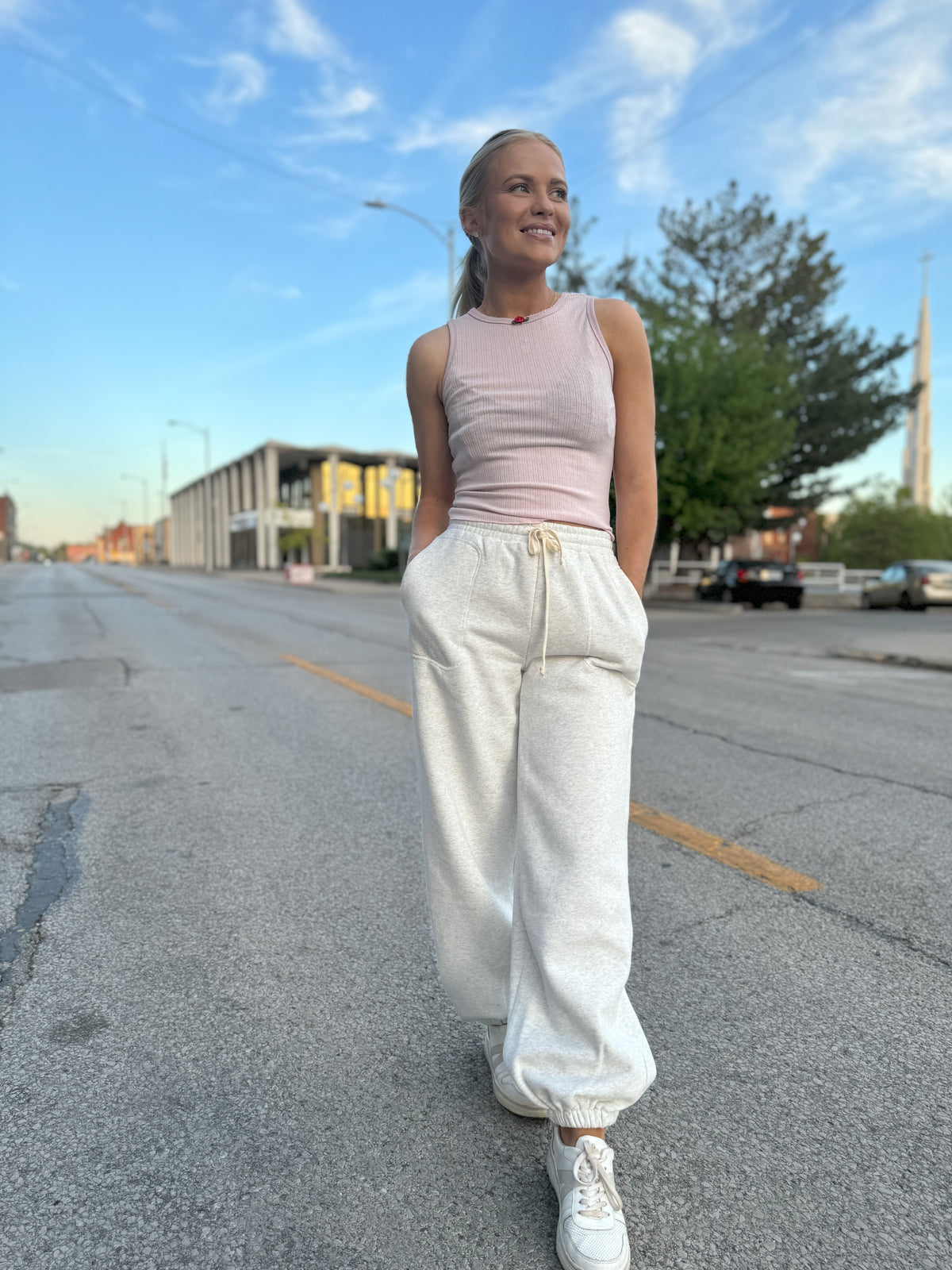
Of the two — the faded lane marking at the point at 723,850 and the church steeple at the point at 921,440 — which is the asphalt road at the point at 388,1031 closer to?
the faded lane marking at the point at 723,850

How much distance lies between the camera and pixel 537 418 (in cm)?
174

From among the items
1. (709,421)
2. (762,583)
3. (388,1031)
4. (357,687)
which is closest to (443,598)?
(388,1031)

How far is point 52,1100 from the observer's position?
6.53 ft

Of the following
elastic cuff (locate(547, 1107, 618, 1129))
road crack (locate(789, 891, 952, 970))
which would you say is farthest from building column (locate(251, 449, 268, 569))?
elastic cuff (locate(547, 1107, 618, 1129))

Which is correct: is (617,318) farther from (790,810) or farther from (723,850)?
(790,810)

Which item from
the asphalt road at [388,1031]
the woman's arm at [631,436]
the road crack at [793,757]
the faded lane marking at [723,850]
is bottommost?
the asphalt road at [388,1031]

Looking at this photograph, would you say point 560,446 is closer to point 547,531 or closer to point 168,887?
point 547,531

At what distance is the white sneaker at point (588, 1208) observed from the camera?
4.94ft

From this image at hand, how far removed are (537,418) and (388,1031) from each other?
1.52 m

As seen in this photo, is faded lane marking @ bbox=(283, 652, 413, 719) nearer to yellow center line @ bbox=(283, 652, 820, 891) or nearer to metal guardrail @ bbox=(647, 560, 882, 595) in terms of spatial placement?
yellow center line @ bbox=(283, 652, 820, 891)

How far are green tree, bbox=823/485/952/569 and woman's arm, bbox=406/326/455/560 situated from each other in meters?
60.8

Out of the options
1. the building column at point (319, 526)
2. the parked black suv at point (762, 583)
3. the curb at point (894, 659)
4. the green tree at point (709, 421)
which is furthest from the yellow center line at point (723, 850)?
the building column at point (319, 526)

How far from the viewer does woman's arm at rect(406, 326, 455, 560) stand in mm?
1866

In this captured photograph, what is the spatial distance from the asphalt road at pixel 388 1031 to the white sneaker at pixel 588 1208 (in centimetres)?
6
